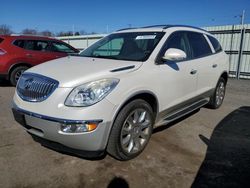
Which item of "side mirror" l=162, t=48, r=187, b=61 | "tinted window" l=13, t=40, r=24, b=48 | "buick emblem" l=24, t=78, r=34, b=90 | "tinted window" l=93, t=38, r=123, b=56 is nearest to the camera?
"buick emblem" l=24, t=78, r=34, b=90

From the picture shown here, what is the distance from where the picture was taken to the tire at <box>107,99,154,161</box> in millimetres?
2973

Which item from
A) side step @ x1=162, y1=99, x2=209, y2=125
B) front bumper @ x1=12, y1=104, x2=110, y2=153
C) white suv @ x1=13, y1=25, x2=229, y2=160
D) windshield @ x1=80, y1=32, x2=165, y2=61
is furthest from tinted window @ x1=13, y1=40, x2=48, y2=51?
A: side step @ x1=162, y1=99, x2=209, y2=125

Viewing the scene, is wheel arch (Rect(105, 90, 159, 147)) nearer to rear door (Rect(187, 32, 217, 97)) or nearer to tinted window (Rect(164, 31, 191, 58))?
tinted window (Rect(164, 31, 191, 58))

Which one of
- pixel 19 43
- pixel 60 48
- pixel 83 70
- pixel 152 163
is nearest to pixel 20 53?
pixel 19 43

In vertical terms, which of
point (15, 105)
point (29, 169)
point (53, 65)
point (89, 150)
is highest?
point (53, 65)

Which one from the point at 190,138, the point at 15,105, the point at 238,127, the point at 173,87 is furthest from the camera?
the point at 238,127

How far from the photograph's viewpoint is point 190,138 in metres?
4.16

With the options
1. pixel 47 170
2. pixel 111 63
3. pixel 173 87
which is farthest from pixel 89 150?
pixel 173 87

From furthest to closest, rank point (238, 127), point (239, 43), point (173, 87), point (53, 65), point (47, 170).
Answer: point (239, 43), point (238, 127), point (173, 87), point (53, 65), point (47, 170)

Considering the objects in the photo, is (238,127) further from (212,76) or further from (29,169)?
(29,169)

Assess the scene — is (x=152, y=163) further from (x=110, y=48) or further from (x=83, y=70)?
(x=110, y=48)

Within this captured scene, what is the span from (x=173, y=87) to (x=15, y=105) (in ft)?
7.64

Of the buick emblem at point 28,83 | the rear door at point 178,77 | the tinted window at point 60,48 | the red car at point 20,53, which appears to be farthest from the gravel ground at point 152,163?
the tinted window at point 60,48

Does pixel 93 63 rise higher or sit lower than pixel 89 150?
higher
